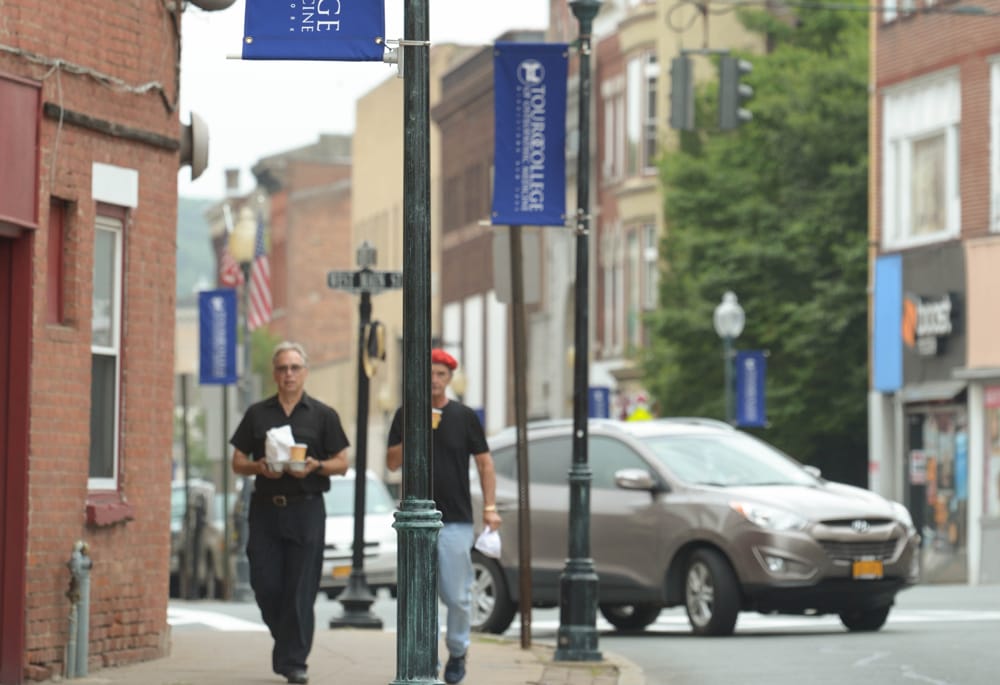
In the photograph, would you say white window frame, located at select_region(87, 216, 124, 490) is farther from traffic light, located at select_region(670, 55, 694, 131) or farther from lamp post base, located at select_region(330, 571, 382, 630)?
traffic light, located at select_region(670, 55, 694, 131)

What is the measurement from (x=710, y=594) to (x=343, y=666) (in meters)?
5.02

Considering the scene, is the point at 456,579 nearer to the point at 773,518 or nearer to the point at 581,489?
the point at 581,489

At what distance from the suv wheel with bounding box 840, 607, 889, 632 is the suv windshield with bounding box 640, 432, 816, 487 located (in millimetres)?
1072

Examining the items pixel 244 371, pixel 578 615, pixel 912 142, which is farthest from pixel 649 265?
pixel 578 615

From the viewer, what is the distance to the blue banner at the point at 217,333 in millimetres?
36688

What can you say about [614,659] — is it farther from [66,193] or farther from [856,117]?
[856,117]

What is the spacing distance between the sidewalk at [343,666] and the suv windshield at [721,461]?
253 centimetres

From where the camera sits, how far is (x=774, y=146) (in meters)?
49.2

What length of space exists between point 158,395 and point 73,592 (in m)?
1.83

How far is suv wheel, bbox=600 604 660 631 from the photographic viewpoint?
2252 cm

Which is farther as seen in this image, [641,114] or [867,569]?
[641,114]

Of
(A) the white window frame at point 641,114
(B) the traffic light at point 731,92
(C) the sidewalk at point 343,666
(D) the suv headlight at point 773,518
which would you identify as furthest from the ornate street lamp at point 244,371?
(A) the white window frame at point 641,114

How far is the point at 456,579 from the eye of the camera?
49.4 feet

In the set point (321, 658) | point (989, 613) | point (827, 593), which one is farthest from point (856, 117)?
point (321, 658)
